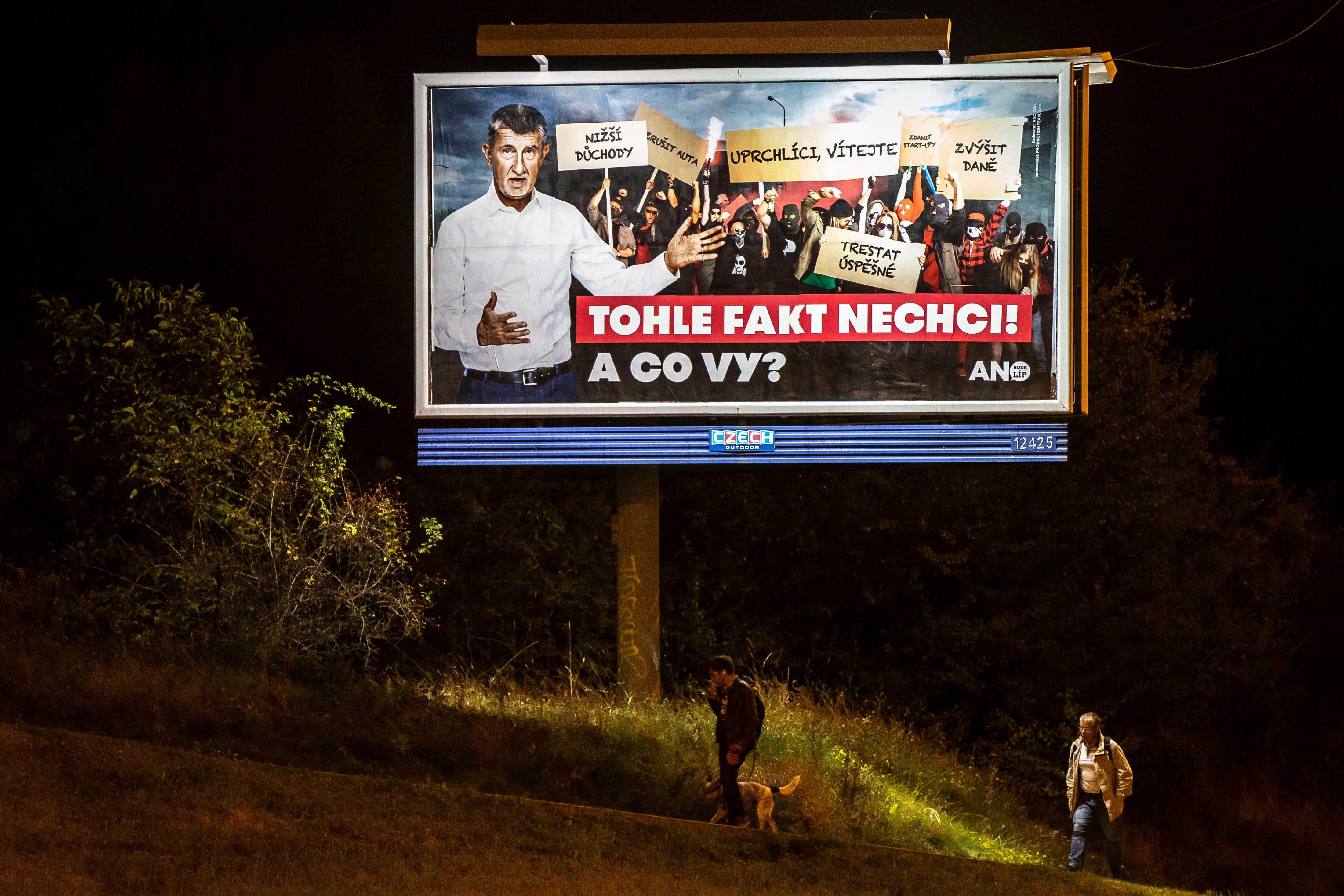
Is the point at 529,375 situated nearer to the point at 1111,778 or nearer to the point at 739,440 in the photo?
the point at 739,440

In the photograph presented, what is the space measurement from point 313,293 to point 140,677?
1420 cm

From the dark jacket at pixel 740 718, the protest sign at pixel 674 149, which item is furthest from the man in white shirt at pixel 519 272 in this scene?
the dark jacket at pixel 740 718

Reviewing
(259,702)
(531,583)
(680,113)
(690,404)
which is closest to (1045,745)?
(531,583)

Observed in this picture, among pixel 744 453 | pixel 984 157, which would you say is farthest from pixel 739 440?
pixel 984 157

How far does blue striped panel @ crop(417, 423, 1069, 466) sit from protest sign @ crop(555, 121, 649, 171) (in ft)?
Answer: 8.53

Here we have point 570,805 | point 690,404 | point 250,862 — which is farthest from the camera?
point 690,404

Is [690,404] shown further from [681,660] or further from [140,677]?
[681,660]

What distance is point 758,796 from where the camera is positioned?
985 centimetres

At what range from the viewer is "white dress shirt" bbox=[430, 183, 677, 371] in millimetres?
13266

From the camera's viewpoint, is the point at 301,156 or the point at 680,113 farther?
the point at 301,156

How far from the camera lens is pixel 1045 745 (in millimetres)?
20484

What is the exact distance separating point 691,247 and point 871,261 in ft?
5.79

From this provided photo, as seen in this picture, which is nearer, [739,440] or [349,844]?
[349,844]

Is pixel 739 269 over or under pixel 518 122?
under
